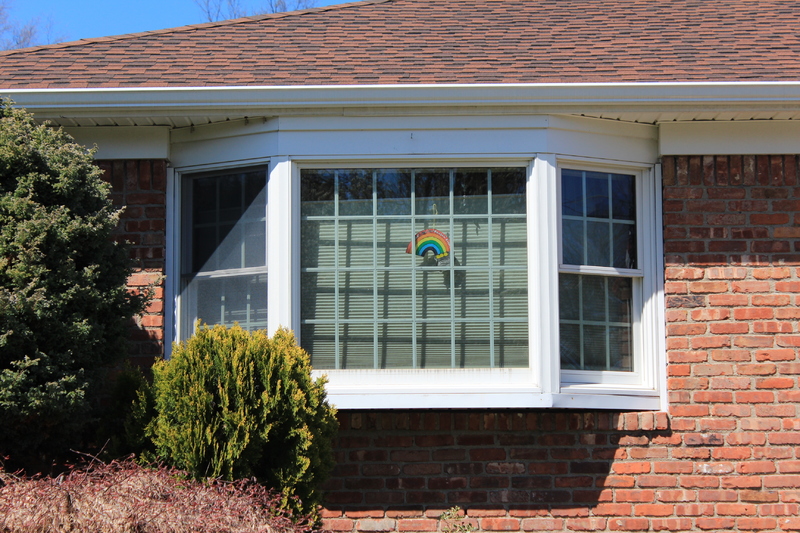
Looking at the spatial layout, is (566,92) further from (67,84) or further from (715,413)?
(67,84)

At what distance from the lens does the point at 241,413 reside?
461 cm

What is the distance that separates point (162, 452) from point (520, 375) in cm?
233

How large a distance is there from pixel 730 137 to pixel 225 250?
362 cm

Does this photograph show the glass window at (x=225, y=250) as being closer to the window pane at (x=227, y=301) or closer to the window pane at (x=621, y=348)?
the window pane at (x=227, y=301)

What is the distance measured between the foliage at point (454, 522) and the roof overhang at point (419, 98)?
8.83ft

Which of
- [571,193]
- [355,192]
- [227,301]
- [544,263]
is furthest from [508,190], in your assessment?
[227,301]

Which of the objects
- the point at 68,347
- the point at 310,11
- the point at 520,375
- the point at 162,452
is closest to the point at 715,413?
the point at 520,375

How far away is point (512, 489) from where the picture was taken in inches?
223

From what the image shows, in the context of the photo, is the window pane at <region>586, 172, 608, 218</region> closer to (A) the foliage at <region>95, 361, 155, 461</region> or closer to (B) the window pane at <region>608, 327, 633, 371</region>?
(B) the window pane at <region>608, 327, 633, 371</region>

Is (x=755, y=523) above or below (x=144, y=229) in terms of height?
below

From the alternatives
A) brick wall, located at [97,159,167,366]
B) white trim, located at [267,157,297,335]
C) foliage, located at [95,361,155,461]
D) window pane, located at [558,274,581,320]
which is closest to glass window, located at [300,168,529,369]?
white trim, located at [267,157,297,335]

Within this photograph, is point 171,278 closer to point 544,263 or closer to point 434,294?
point 434,294

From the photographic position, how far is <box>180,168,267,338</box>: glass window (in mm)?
5848

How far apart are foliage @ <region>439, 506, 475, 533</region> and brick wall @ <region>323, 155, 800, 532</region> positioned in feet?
0.16
